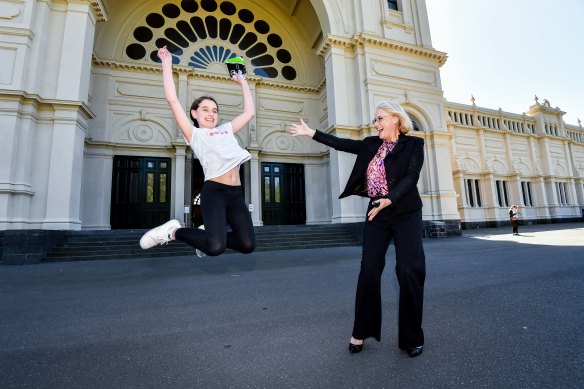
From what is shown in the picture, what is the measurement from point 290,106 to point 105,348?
56.2 feet

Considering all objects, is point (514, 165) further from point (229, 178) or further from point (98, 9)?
point (98, 9)

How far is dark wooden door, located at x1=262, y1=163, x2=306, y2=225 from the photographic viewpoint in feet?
54.4

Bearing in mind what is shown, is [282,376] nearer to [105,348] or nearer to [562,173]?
[105,348]

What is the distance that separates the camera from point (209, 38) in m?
17.4

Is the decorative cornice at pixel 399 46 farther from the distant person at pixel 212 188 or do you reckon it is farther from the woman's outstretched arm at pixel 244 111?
the distant person at pixel 212 188

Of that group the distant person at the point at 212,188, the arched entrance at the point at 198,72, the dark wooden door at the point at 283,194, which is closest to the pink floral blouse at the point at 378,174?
the distant person at the point at 212,188

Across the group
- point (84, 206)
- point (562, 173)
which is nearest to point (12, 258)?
point (84, 206)

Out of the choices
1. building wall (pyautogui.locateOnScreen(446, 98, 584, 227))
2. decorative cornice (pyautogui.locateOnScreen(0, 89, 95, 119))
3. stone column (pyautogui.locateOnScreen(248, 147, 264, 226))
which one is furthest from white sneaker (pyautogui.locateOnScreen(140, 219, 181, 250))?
building wall (pyautogui.locateOnScreen(446, 98, 584, 227))

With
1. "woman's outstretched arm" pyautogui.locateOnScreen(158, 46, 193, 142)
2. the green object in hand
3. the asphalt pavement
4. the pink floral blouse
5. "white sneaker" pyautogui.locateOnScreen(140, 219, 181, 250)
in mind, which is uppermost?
the green object in hand

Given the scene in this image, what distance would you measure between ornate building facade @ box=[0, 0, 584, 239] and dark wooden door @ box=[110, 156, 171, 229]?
5 cm

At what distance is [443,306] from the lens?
3.00 metres

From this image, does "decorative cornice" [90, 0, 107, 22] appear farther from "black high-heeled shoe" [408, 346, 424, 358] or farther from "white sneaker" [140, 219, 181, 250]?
"black high-heeled shoe" [408, 346, 424, 358]

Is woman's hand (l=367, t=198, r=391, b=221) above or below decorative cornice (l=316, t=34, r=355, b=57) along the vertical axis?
below

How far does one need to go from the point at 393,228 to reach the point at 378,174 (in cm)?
44
